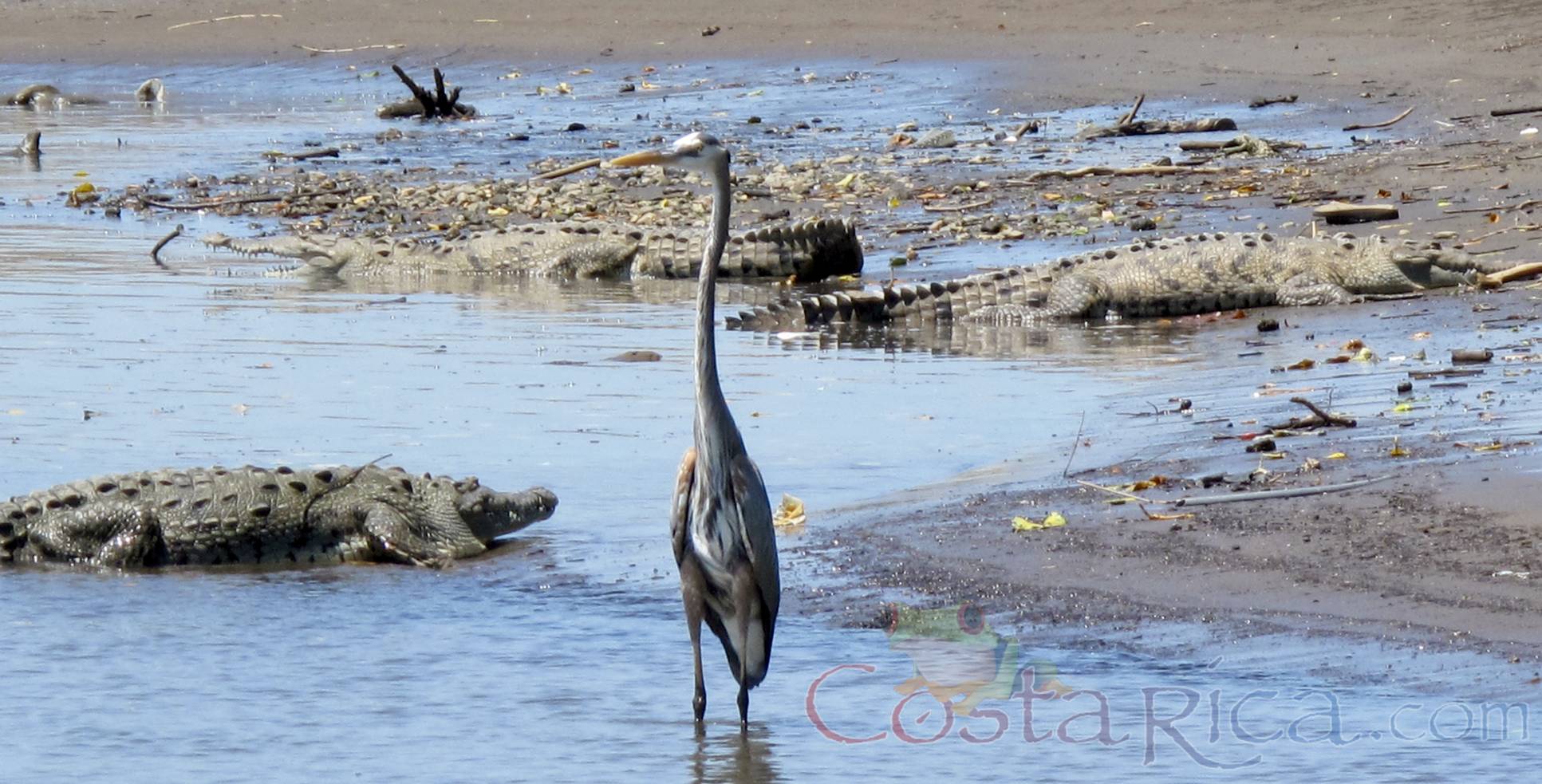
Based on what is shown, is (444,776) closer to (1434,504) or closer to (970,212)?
(1434,504)

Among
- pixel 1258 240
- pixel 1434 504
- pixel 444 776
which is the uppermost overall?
pixel 1258 240

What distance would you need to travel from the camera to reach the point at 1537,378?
7781 mm

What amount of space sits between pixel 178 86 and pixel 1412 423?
72.8 ft

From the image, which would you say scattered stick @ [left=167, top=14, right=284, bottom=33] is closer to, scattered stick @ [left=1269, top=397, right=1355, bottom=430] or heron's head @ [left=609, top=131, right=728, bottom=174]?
scattered stick @ [left=1269, top=397, right=1355, bottom=430]

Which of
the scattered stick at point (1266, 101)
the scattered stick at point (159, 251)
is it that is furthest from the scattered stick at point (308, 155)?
the scattered stick at point (1266, 101)

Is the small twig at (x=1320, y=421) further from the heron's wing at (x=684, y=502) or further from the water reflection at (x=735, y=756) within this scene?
the heron's wing at (x=684, y=502)

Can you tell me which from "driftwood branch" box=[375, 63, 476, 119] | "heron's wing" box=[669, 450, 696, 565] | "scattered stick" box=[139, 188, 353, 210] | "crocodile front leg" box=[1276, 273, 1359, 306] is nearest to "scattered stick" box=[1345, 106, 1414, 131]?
"crocodile front leg" box=[1276, 273, 1359, 306]

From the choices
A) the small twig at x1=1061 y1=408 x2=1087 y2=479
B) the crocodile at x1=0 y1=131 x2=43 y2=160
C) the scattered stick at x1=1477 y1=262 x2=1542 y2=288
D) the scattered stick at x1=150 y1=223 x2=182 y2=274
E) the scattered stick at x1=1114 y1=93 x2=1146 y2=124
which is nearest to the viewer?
the small twig at x1=1061 y1=408 x2=1087 y2=479

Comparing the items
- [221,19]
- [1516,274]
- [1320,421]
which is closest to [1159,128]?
[1516,274]

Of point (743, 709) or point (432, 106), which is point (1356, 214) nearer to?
point (743, 709)

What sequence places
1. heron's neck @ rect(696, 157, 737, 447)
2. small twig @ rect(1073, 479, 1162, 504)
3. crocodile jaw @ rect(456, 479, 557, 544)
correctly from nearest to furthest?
heron's neck @ rect(696, 157, 737, 447) → small twig @ rect(1073, 479, 1162, 504) → crocodile jaw @ rect(456, 479, 557, 544)

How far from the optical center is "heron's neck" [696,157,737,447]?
190 inches

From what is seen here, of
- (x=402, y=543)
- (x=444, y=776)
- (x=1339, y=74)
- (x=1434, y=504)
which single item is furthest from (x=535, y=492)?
(x=1339, y=74)

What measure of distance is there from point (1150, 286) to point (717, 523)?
23.4ft
